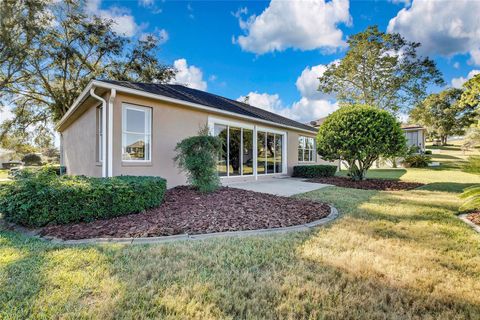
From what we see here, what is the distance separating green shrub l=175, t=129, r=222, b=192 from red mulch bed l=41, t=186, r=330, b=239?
1.91ft

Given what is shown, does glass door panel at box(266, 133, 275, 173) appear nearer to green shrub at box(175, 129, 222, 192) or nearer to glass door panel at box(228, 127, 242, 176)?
glass door panel at box(228, 127, 242, 176)

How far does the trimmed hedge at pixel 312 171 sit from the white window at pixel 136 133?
919 centimetres

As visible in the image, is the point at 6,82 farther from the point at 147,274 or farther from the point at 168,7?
the point at 147,274

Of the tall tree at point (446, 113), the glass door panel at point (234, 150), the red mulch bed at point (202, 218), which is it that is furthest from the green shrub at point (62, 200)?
A: the tall tree at point (446, 113)

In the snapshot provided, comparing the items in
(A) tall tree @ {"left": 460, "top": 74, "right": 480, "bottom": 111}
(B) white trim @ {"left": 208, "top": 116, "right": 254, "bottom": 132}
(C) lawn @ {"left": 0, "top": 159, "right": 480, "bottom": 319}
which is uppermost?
(B) white trim @ {"left": 208, "top": 116, "right": 254, "bottom": 132}

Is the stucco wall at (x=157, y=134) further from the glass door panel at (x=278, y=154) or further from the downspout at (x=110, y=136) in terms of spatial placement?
the glass door panel at (x=278, y=154)

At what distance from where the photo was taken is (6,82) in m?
15.8

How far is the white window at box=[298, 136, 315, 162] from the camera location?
16.0 metres

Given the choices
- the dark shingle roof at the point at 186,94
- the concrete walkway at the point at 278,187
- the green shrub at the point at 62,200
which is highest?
the dark shingle roof at the point at 186,94

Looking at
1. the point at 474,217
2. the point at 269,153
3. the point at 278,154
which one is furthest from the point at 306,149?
the point at 474,217

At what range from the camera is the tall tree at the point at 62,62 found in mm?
16109

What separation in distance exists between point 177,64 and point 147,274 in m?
21.9

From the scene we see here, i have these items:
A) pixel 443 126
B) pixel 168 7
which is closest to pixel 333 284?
pixel 168 7

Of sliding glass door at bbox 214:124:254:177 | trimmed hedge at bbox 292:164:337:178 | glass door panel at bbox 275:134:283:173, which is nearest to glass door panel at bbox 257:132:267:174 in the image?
sliding glass door at bbox 214:124:254:177
